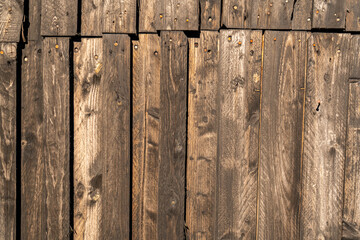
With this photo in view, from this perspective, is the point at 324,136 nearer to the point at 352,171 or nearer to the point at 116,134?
the point at 352,171

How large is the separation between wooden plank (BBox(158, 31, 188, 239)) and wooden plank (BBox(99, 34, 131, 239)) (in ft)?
0.76

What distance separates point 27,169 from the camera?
173 centimetres

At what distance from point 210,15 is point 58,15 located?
103 cm

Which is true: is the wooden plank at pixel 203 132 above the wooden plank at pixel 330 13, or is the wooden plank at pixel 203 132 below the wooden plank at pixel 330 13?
below

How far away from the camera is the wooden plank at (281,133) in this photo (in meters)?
1.66

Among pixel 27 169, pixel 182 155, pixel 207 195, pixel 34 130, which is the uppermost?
pixel 34 130

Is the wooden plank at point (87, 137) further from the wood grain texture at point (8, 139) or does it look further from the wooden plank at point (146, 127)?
Result: the wood grain texture at point (8, 139)

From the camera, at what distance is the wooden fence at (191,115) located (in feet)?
5.43

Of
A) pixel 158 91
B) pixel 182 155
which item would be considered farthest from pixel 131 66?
pixel 182 155

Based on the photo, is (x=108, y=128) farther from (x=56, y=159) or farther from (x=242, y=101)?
(x=242, y=101)

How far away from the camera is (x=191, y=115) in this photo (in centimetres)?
169

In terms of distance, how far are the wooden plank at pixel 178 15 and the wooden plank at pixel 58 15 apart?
57 centimetres

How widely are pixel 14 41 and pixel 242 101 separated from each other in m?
1.61

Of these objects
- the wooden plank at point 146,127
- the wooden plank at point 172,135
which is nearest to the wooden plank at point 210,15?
the wooden plank at point 172,135
